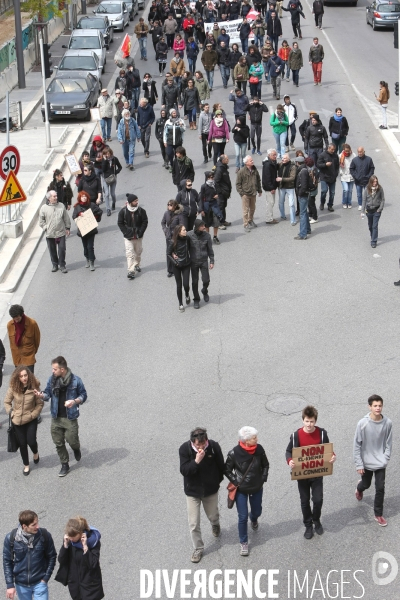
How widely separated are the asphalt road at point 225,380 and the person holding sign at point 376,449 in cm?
37

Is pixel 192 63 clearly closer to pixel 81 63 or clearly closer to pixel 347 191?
pixel 81 63

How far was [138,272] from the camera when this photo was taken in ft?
64.4

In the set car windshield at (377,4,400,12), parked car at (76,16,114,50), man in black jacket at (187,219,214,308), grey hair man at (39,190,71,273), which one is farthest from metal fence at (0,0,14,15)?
man in black jacket at (187,219,214,308)

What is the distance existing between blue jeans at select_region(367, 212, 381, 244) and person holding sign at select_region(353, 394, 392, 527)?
Result: 948 cm

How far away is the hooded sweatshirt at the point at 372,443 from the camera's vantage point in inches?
422

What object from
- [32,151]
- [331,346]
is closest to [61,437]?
[331,346]

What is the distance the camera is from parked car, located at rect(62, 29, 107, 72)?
40719 mm

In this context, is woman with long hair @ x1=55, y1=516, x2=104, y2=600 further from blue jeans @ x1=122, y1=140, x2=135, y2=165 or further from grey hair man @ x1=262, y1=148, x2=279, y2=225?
blue jeans @ x1=122, y1=140, x2=135, y2=165

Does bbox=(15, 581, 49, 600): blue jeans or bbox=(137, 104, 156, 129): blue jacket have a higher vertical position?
bbox=(15, 581, 49, 600): blue jeans

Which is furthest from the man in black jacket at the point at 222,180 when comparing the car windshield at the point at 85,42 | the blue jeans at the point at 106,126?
the car windshield at the point at 85,42

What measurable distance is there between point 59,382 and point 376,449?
3.61m

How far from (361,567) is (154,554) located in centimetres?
199

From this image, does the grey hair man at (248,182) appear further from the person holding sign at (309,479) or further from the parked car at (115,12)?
the parked car at (115,12)

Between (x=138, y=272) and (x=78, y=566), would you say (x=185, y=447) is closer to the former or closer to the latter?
(x=78, y=566)
